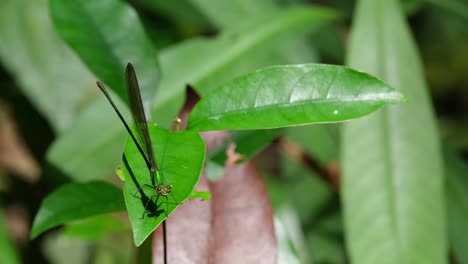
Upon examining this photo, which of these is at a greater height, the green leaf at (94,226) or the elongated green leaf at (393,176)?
the elongated green leaf at (393,176)

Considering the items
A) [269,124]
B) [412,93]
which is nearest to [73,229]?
[269,124]

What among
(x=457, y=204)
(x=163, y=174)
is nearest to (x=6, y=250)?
(x=163, y=174)

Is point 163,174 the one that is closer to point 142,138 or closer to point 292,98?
point 142,138

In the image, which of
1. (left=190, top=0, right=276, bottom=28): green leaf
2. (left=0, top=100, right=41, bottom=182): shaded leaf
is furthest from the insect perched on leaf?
(left=0, top=100, right=41, bottom=182): shaded leaf

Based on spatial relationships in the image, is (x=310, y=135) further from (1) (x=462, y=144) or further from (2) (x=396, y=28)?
(1) (x=462, y=144)

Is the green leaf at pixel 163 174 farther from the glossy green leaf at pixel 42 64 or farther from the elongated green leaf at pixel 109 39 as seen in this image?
the glossy green leaf at pixel 42 64

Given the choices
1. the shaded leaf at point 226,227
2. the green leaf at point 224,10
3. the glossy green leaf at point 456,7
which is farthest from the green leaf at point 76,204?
the glossy green leaf at point 456,7

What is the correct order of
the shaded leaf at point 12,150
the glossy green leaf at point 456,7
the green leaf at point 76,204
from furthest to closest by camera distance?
the shaded leaf at point 12,150
the glossy green leaf at point 456,7
the green leaf at point 76,204

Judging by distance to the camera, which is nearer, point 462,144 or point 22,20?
point 22,20
